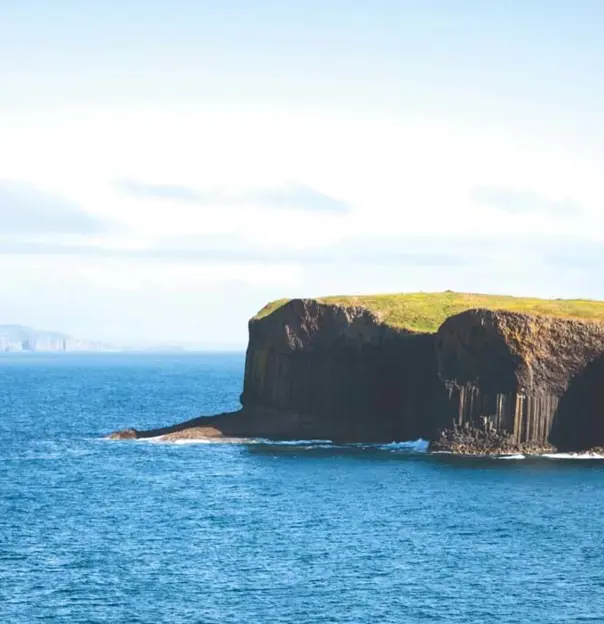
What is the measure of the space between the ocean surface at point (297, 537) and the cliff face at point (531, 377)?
5.51 m

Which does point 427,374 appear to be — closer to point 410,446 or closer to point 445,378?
point 445,378

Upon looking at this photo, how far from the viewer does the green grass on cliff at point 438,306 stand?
405ft

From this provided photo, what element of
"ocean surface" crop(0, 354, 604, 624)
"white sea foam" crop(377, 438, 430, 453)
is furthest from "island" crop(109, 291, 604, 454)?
"ocean surface" crop(0, 354, 604, 624)

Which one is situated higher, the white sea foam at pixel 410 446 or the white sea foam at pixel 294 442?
the white sea foam at pixel 410 446

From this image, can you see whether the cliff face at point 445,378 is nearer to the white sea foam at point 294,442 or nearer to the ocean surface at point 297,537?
the white sea foam at point 294,442

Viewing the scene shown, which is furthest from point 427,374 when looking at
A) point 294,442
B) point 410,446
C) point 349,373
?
point 294,442

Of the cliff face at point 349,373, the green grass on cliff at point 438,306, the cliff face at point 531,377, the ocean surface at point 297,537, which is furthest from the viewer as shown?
the cliff face at point 349,373

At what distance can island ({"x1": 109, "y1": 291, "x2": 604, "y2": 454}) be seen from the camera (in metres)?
116

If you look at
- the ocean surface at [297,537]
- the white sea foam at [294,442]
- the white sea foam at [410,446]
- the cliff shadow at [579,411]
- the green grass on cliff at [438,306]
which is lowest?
the ocean surface at [297,537]

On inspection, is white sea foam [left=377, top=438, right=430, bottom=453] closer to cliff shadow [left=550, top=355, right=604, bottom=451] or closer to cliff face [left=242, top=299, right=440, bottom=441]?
cliff face [left=242, top=299, right=440, bottom=441]

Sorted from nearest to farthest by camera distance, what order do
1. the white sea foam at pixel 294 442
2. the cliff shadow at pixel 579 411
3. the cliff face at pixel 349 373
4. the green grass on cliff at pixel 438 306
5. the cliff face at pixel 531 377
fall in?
the cliff face at pixel 531 377 → the cliff shadow at pixel 579 411 → the green grass on cliff at pixel 438 306 → the white sea foam at pixel 294 442 → the cliff face at pixel 349 373

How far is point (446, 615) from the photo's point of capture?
197ft

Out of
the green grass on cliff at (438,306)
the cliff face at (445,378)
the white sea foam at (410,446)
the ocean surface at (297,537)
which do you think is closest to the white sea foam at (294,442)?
the cliff face at (445,378)

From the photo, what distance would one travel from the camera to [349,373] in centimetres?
12938
